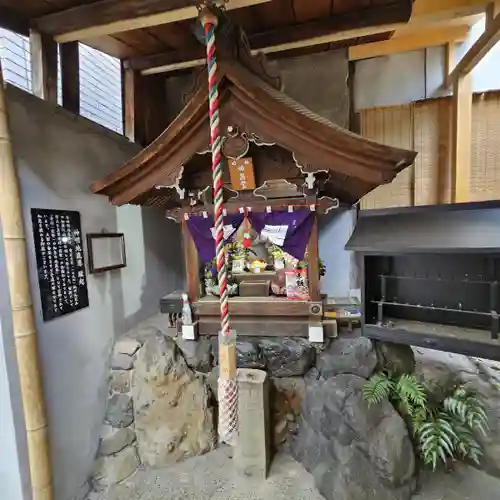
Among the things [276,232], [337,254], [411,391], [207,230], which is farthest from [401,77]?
[411,391]

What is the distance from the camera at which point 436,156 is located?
12.0ft

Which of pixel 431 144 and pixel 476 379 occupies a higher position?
pixel 431 144

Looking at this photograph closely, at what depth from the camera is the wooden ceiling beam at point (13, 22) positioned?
7.82ft

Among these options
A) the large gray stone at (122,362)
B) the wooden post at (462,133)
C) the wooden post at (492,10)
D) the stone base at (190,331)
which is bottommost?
the large gray stone at (122,362)

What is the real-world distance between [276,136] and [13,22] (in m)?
2.21

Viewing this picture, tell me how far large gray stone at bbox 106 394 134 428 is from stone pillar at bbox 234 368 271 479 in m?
1.06

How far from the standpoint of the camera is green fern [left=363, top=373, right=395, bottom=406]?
2514 millimetres

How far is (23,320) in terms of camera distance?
217 centimetres

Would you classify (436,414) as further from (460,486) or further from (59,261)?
(59,261)

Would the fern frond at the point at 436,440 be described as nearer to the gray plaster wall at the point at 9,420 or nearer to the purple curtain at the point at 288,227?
the purple curtain at the point at 288,227

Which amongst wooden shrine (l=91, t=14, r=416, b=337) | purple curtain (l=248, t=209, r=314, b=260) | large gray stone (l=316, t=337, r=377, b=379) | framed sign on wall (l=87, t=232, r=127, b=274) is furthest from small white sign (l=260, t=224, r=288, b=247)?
framed sign on wall (l=87, t=232, r=127, b=274)

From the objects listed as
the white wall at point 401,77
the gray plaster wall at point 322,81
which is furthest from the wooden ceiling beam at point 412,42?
the gray plaster wall at point 322,81

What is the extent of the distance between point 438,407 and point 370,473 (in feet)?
2.50

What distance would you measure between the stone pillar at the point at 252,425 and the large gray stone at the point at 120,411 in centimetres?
106
